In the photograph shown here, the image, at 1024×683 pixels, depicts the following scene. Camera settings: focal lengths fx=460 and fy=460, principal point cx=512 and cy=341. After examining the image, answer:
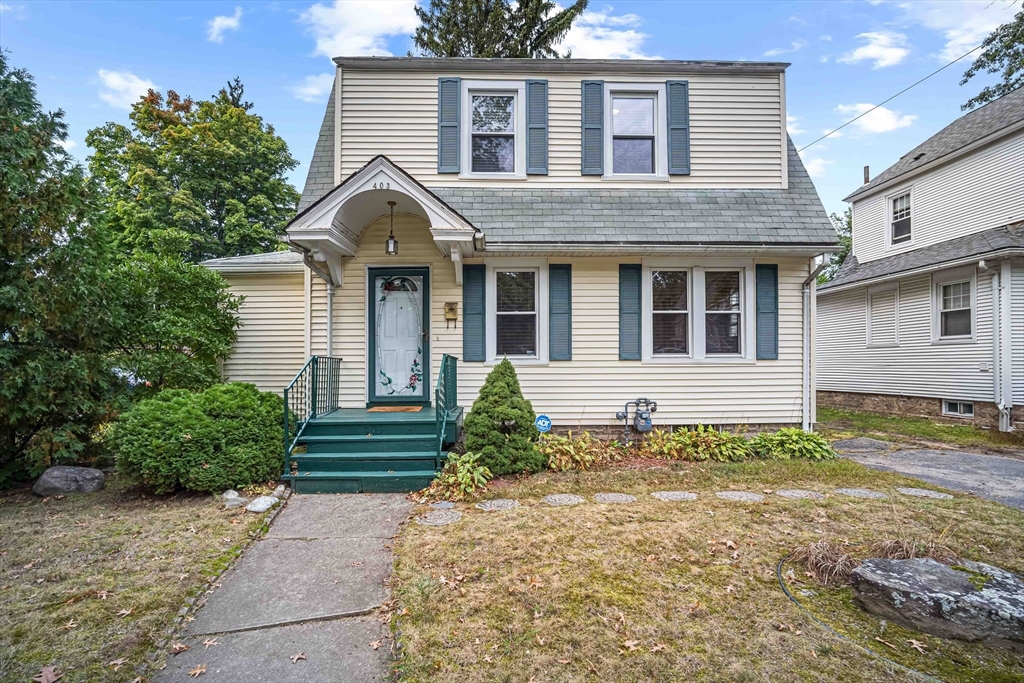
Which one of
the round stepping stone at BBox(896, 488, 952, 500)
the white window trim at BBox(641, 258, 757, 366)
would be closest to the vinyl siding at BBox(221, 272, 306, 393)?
the white window trim at BBox(641, 258, 757, 366)

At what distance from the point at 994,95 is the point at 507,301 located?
19.0 m

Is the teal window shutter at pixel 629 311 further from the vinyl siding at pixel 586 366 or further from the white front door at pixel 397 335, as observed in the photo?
the white front door at pixel 397 335

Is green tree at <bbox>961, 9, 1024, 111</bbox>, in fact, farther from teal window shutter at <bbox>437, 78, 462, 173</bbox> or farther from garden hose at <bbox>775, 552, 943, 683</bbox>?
garden hose at <bbox>775, 552, 943, 683</bbox>

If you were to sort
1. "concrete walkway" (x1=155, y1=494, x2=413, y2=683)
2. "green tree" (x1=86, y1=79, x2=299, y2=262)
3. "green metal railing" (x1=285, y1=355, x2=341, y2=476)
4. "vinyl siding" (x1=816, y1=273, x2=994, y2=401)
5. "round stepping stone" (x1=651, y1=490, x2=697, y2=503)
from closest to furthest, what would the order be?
"concrete walkway" (x1=155, y1=494, x2=413, y2=683) → "round stepping stone" (x1=651, y1=490, x2=697, y2=503) → "green metal railing" (x1=285, y1=355, x2=341, y2=476) → "vinyl siding" (x1=816, y1=273, x2=994, y2=401) → "green tree" (x1=86, y1=79, x2=299, y2=262)

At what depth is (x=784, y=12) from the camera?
10617 millimetres

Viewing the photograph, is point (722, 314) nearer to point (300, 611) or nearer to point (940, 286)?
point (300, 611)

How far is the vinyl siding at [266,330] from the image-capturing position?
7.88 m

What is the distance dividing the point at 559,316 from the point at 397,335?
257 centimetres


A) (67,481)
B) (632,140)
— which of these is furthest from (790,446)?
(67,481)

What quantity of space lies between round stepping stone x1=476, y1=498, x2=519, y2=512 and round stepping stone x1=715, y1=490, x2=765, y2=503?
231 centimetres

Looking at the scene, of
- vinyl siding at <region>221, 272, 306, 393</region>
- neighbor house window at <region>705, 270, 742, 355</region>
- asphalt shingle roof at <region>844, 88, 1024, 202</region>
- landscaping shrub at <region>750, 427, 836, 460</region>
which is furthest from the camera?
asphalt shingle roof at <region>844, 88, 1024, 202</region>

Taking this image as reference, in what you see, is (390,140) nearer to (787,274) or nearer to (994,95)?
(787,274)

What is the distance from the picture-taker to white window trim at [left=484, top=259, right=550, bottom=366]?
7.13 metres

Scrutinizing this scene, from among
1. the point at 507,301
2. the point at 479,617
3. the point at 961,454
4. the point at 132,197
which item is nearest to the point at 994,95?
the point at 961,454
